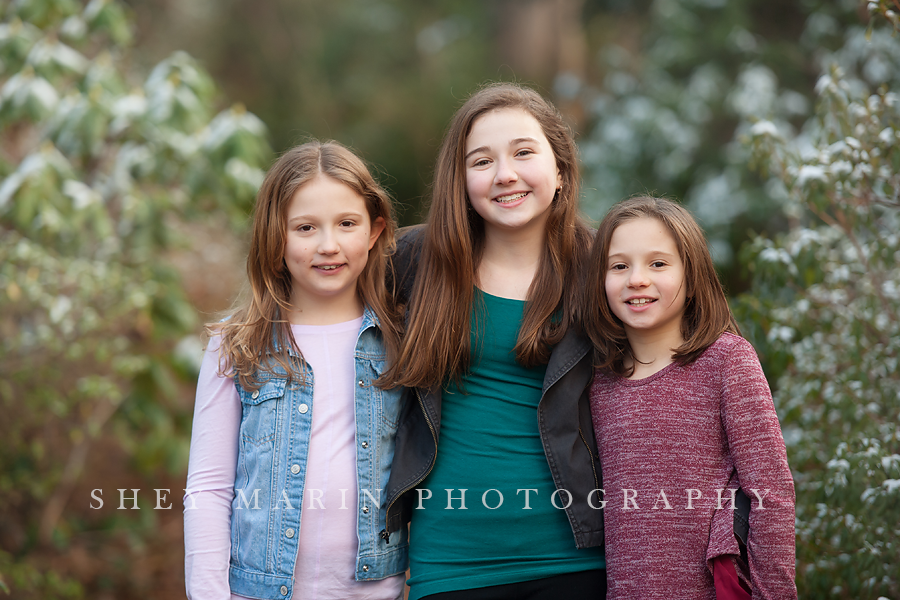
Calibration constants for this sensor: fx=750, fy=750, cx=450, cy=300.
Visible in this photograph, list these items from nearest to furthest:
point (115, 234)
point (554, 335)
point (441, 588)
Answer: point (441, 588)
point (554, 335)
point (115, 234)

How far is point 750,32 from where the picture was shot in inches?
244

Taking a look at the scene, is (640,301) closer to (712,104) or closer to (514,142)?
(514,142)

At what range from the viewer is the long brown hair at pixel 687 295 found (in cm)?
196

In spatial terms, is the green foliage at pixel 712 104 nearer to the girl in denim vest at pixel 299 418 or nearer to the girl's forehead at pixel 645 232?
the girl's forehead at pixel 645 232

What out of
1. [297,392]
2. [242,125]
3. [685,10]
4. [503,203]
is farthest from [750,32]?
[297,392]

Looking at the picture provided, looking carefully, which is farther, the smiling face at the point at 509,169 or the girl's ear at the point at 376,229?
the girl's ear at the point at 376,229

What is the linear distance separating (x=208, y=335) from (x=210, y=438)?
0.98 feet

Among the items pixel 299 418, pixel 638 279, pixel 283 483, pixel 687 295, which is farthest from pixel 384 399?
pixel 687 295

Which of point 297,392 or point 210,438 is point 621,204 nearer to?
point 297,392

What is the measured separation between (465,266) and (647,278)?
0.50m

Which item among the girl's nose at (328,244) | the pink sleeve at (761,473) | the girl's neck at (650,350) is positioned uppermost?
the girl's nose at (328,244)

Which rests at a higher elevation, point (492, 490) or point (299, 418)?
point (299, 418)

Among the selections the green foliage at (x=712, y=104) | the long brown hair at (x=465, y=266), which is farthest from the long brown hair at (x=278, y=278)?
the green foliage at (x=712, y=104)

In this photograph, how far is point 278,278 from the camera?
85.0 inches
